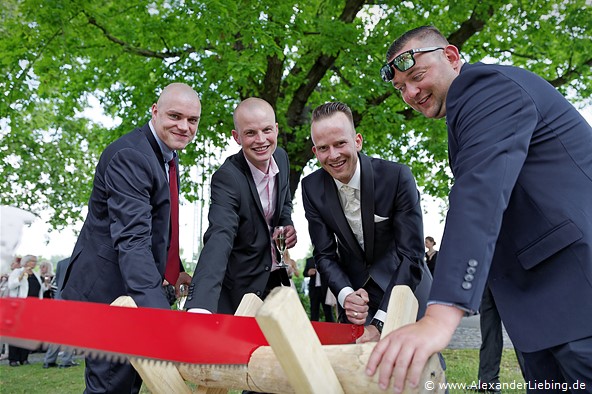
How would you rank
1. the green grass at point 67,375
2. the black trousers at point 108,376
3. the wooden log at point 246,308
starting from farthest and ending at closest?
the green grass at point 67,375
the black trousers at point 108,376
the wooden log at point 246,308

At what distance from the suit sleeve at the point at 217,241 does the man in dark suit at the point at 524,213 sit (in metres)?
1.63

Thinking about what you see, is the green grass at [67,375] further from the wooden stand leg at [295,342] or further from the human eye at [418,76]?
the wooden stand leg at [295,342]

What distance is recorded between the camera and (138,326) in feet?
5.83

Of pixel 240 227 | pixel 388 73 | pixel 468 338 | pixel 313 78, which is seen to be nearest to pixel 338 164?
pixel 240 227

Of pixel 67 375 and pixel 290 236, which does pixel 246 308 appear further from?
pixel 67 375

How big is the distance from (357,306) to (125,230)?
1.53 m

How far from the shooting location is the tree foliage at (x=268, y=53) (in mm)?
10602

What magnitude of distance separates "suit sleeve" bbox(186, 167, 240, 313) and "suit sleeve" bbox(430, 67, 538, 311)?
1.76 metres

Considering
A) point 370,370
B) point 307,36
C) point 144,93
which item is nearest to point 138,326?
point 370,370

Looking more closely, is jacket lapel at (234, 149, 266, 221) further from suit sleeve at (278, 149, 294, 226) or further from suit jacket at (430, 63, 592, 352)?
suit jacket at (430, 63, 592, 352)

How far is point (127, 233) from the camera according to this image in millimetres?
3365

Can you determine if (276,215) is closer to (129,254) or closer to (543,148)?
(129,254)

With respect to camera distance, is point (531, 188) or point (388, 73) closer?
point (531, 188)

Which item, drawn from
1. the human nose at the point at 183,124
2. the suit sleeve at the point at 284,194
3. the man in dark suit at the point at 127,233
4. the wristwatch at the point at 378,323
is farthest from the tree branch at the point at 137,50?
the wristwatch at the point at 378,323
